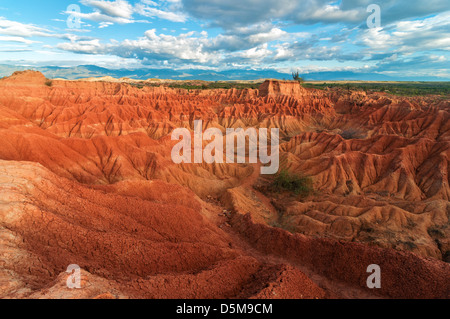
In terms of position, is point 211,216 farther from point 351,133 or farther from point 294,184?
point 351,133

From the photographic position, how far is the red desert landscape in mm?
12383

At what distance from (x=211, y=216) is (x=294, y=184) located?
1517 cm

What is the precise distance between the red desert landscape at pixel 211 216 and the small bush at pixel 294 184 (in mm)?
791

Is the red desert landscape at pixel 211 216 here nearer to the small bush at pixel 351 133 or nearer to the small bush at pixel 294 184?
the small bush at pixel 294 184

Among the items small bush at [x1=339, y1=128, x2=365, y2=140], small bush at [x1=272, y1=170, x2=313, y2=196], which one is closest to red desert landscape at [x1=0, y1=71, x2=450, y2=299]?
small bush at [x1=272, y1=170, x2=313, y2=196]

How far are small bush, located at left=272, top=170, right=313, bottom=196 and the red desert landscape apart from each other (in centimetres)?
79

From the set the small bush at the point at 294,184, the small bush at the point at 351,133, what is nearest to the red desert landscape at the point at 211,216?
the small bush at the point at 294,184

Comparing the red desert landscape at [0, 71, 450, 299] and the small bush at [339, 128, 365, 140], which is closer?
the red desert landscape at [0, 71, 450, 299]

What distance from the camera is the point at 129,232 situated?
685 inches

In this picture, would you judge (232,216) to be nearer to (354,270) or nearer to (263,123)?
(354,270)

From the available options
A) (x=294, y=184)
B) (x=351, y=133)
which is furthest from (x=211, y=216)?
(x=351, y=133)

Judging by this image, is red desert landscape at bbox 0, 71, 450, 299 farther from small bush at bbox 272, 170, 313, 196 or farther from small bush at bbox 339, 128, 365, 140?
small bush at bbox 339, 128, 365, 140

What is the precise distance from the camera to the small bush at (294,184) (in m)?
35.6

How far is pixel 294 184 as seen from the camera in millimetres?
36594
